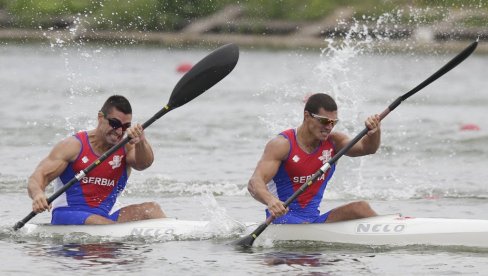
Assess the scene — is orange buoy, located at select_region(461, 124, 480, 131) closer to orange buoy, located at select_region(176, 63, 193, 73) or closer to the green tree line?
the green tree line

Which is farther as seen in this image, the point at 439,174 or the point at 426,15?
the point at 426,15

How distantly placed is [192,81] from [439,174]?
7.19m

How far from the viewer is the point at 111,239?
42.2 ft

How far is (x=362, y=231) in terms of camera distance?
12.7 metres

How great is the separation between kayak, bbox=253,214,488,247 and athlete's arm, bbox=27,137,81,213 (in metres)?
2.13

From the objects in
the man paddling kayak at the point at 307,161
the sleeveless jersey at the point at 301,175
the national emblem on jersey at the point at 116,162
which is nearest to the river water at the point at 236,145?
the man paddling kayak at the point at 307,161

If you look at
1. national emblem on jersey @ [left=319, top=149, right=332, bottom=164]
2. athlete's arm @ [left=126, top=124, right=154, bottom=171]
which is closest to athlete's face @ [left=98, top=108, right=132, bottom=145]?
athlete's arm @ [left=126, top=124, right=154, bottom=171]

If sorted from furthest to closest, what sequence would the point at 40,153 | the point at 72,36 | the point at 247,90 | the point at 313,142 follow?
the point at 72,36 → the point at 247,90 → the point at 40,153 → the point at 313,142

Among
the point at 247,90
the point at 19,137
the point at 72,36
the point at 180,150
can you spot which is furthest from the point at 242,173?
the point at 72,36

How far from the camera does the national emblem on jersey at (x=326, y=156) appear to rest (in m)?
12.9

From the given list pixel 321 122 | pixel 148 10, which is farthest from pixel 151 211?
pixel 148 10

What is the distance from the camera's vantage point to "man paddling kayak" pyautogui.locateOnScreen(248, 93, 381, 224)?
41.0ft

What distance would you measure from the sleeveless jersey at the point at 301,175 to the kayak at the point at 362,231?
1.03 ft

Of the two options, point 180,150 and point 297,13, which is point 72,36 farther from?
point 180,150
